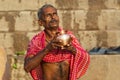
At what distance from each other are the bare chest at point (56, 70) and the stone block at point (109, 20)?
344cm

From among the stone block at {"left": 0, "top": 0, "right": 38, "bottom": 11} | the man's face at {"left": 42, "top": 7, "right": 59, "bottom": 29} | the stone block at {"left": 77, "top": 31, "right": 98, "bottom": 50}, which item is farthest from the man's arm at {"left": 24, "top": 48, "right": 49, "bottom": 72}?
the stone block at {"left": 0, "top": 0, "right": 38, "bottom": 11}

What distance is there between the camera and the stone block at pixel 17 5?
296 inches

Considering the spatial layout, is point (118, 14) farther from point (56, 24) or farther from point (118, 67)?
point (56, 24)

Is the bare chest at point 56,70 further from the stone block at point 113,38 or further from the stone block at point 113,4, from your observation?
the stone block at point 113,4

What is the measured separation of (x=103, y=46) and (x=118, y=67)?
173 centimetres

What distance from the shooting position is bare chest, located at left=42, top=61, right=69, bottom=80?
13.3 ft

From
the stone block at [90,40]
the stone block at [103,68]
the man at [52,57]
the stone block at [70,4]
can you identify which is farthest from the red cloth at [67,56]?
the stone block at [70,4]

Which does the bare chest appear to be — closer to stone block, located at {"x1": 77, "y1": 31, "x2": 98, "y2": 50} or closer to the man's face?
the man's face

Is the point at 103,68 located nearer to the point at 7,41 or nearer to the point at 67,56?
the point at 67,56

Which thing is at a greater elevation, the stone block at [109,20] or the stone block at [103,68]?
the stone block at [109,20]

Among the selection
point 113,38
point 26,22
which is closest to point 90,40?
point 113,38

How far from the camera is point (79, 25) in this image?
7465mm

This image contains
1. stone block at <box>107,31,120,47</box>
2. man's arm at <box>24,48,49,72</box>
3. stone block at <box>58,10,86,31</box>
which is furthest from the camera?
stone block at <box>58,10,86,31</box>

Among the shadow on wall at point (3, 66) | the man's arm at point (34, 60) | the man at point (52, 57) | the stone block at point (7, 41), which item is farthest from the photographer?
the stone block at point (7, 41)
